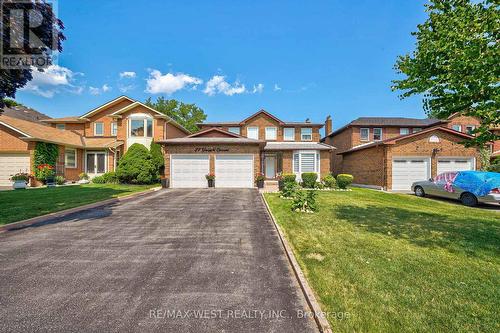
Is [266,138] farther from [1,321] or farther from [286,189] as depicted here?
[1,321]

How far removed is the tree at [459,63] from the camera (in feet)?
16.6

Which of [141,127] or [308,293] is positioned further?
[141,127]

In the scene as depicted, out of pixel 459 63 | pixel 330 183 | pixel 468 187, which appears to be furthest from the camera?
pixel 330 183

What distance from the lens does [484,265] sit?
158 inches

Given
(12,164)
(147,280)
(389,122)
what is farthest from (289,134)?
(12,164)

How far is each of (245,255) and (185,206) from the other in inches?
230

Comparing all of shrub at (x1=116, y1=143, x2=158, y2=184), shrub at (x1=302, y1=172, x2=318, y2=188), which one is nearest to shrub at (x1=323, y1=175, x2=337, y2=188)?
shrub at (x1=302, y1=172, x2=318, y2=188)

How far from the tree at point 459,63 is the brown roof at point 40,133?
971 inches

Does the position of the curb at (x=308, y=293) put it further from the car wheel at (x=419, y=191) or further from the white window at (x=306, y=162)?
the white window at (x=306, y=162)

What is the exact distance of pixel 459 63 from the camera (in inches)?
203

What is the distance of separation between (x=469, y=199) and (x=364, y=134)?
15104 millimetres

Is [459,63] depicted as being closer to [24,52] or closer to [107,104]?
[24,52]

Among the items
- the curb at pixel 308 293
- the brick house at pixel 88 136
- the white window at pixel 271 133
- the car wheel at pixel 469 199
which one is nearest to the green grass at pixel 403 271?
the curb at pixel 308 293

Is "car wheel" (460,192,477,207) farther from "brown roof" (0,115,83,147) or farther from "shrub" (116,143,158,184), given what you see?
"brown roof" (0,115,83,147)
